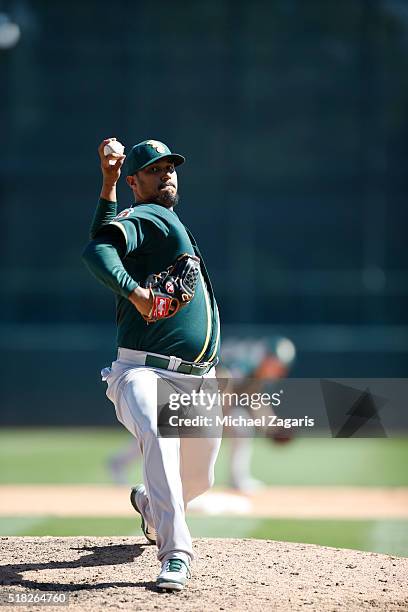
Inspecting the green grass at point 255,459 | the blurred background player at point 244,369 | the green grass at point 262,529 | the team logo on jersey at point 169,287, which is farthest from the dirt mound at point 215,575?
the green grass at point 255,459

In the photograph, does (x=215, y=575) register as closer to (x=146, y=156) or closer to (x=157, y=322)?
(x=157, y=322)

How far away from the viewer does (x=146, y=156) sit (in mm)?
4613

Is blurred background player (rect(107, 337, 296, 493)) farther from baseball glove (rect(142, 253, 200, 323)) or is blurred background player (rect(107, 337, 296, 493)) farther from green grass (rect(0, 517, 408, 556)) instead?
baseball glove (rect(142, 253, 200, 323))

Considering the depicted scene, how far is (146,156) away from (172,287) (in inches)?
24.3

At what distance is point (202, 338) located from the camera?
15.1ft

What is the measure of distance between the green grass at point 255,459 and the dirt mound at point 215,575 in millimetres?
5285

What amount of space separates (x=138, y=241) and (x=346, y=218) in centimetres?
1368

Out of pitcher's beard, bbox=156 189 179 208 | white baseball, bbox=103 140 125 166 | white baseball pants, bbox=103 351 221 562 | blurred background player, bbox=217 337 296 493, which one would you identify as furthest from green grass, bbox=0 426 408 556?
white baseball, bbox=103 140 125 166

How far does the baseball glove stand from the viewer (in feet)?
14.4

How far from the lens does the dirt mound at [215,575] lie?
13.9 ft

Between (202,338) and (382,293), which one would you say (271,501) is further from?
(382,293)

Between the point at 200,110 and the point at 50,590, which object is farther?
the point at 200,110

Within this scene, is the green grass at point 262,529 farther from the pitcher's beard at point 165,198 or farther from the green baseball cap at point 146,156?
the green baseball cap at point 146,156

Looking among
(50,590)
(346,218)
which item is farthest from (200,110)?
(50,590)
